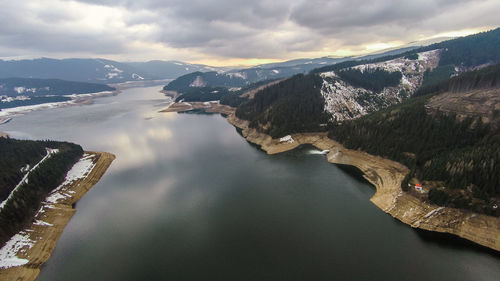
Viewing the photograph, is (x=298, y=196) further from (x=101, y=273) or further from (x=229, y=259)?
(x=101, y=273)

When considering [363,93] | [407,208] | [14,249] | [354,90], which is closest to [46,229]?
[14,249]

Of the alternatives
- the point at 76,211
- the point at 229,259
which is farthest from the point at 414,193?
the point at 76,211

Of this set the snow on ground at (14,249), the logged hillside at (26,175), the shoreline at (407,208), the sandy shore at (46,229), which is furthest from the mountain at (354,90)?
the snow on ground at (14,249)

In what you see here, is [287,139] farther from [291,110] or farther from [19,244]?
[19,244]

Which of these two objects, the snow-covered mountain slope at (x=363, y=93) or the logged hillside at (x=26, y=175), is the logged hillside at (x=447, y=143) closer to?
the snow-covered mountain slope at (x=363, y=93)

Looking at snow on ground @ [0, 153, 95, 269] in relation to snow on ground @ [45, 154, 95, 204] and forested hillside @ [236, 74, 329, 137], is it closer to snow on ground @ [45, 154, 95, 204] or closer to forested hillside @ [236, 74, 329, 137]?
snow on ground @ [45, 154, 95, 204]

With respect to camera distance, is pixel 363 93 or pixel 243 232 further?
pixel 363 93
